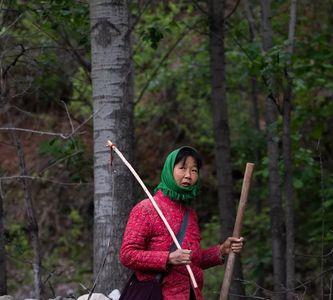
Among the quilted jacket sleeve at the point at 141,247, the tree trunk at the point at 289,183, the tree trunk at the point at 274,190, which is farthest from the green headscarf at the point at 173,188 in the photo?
the tree trunk at the point at 274,190

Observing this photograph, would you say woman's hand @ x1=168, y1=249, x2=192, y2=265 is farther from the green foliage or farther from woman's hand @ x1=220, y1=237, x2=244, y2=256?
the green foliage

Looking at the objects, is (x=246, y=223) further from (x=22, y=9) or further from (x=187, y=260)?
(x=187, y=260)

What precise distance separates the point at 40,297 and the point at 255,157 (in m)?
5.65

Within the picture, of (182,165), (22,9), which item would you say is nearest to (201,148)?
(22,9)

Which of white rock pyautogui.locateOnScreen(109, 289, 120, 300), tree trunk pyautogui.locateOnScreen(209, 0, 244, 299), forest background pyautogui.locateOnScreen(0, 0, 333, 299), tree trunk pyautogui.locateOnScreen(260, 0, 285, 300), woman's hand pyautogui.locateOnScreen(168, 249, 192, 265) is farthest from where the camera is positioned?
tree trunk pyautogui.locateOnScreen(209, 0, 244, 299)

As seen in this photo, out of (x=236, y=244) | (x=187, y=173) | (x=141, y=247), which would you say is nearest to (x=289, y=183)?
(x=236, y=244)

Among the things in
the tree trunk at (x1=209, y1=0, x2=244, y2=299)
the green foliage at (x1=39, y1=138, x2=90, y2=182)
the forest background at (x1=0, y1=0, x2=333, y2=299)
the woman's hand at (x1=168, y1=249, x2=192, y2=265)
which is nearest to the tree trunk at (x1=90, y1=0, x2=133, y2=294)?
the forest background at (x1=0, y1=0, x2=333, y2=299)

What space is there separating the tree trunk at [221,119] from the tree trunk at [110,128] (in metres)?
3.46

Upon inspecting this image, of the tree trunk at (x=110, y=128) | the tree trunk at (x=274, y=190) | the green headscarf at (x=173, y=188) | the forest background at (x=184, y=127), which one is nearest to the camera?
the green headscarf at (x=173, y=188)

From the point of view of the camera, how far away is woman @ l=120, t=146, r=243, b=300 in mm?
4898

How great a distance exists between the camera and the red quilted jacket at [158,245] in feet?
16.1

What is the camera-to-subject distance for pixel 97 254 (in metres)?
6.52

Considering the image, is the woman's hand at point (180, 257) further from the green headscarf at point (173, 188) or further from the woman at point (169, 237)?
the green headscarf at point (173, 188)

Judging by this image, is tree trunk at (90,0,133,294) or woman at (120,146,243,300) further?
tree trunk at (90,0,133,294)
